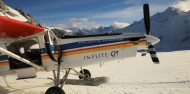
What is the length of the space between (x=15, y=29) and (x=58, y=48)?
5.18 ft

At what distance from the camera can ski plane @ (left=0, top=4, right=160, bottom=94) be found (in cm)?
916

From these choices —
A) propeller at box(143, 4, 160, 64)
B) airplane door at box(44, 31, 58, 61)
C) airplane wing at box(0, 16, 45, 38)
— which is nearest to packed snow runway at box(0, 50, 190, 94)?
propeller at box(143, 4, 160, 64)

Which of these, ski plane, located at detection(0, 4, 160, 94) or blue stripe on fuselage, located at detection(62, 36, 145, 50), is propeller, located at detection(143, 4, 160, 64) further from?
blue stripe on fuselage, located at detection(62, 36, 145, 50)

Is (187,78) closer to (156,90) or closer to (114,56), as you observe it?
(156,90)

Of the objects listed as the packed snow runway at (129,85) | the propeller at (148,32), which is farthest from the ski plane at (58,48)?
the packed snow runway at (129,85)

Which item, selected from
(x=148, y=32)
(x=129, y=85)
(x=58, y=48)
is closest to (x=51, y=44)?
(x=58, y=48)

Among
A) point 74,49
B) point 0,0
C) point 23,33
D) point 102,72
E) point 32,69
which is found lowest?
point 102,72

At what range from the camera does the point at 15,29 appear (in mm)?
9086

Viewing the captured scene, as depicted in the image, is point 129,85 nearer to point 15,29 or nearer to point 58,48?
point 58,48

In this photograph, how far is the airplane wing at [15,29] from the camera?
28.5ft

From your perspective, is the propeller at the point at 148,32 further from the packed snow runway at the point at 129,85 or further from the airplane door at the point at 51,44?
the airplane door at the point at 51,44

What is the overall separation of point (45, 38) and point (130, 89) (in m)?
4.03

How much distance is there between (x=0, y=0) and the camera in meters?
64.3

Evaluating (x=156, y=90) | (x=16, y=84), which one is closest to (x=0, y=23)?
(x=16, y=84)
